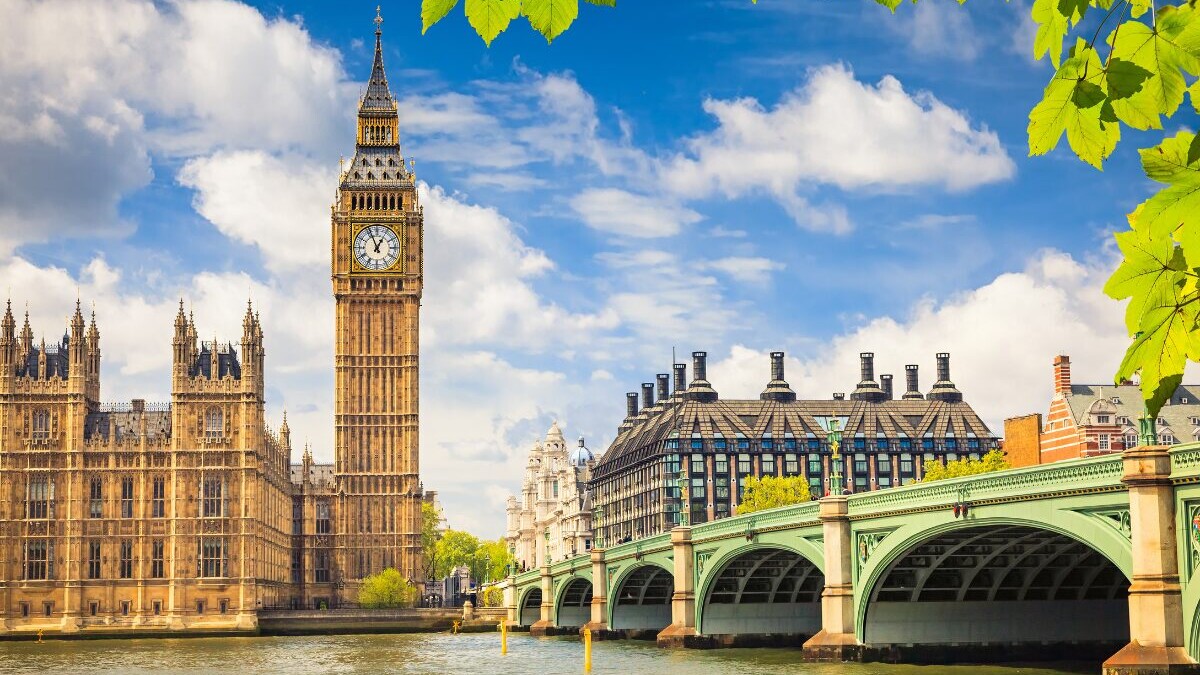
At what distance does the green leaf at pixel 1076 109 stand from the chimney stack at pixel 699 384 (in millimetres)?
166926

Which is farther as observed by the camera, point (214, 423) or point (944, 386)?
point (944, 386)

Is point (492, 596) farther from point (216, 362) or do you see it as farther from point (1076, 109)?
point (1076, 109)

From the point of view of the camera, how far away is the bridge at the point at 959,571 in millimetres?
39688

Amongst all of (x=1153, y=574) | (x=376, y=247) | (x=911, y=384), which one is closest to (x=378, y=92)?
(x=376, y=247)

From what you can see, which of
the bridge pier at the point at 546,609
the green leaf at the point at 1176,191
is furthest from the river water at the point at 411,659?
the green leaf at the point at 1176,191

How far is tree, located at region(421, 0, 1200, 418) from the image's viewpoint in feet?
17.9

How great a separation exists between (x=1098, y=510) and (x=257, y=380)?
3647 inches

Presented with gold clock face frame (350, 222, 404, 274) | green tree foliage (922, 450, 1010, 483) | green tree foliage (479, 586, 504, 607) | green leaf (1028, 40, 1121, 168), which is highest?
gold clock face frame (350, 222, 404, 274)

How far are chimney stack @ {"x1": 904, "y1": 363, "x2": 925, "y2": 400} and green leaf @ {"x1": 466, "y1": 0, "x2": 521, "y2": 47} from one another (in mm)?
→ 175011

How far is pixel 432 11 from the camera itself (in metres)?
6.18

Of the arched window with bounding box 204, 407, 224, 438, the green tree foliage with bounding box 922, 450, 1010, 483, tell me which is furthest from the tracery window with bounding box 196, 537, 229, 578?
the green tree foliage with bounding box 922, 450, 1010, 483

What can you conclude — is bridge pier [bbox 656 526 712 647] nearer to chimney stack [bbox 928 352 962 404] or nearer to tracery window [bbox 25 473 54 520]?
tracery window [bbox 25 473 54 520]

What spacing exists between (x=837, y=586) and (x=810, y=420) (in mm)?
113126

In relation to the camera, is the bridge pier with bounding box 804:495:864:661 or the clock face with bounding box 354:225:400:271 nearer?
the bridge pier with bounding box 804:495:864:661
